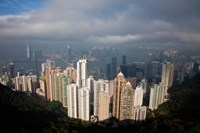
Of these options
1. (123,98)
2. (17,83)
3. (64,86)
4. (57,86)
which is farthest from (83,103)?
(17,83)

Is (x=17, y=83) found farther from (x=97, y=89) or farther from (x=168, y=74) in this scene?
(x=168, y=74)

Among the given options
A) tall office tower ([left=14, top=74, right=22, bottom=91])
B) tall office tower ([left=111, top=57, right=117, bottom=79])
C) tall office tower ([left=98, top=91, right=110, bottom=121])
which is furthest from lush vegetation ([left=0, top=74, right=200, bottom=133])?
tall office tower ([left=111, top=57, right=117, bottom=79])

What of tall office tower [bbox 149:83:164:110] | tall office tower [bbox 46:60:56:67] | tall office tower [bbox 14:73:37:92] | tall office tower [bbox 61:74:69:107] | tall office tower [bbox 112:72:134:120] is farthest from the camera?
tall office tower [bbox 46:60:56:67]

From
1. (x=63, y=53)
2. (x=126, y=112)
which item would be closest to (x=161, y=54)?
(x=63, y=53)

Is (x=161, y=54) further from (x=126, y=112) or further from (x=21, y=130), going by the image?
(x=21, y=130)

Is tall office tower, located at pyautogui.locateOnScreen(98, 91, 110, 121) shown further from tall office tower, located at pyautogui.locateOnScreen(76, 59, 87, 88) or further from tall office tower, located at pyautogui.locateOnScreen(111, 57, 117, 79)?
tall office tower, located at pyautogui.locateOnScreen(111, 57, 117, 79)
